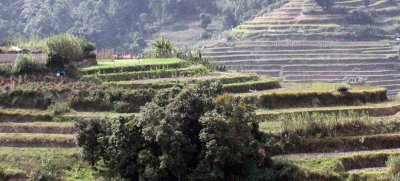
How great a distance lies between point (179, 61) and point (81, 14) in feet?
171

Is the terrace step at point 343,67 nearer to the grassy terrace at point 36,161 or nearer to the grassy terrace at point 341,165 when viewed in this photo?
the grassy terrace at point 341,165

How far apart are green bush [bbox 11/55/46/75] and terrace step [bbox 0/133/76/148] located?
5.80 meters

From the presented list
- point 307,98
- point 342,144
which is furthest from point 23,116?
point 342,144

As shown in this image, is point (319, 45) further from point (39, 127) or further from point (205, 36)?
point (39, 127)

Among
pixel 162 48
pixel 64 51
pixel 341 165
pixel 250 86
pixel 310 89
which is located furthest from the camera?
pixel 162 48

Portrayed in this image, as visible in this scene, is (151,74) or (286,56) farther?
(286,56)

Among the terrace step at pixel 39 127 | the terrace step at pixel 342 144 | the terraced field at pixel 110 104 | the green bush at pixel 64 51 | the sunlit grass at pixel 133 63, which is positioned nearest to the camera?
the terrace step at pixel 342 144

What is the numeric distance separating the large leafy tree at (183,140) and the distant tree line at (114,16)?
5518cm

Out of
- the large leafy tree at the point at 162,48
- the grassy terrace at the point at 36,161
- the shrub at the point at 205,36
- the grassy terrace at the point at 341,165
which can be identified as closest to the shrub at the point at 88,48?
the large leafy tree at the point at 162,48

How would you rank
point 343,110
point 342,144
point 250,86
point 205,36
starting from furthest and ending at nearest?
point 205,36, point 250,86, point 343,110, point 342,144

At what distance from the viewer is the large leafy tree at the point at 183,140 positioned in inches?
860

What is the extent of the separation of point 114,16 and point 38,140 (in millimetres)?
59611

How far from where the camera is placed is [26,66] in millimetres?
32531

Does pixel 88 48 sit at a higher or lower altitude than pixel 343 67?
higher
